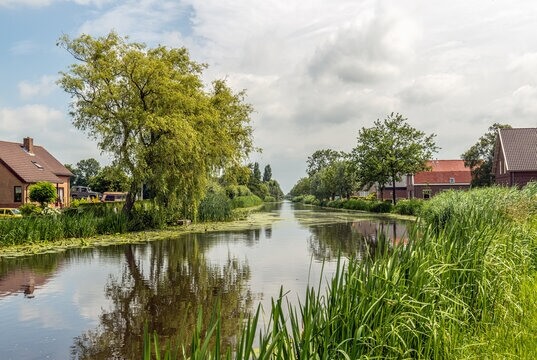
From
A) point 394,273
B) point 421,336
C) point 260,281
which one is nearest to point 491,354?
point 421,336

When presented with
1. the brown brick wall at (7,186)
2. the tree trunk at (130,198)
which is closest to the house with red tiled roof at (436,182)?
the tree trunk at (130,198)

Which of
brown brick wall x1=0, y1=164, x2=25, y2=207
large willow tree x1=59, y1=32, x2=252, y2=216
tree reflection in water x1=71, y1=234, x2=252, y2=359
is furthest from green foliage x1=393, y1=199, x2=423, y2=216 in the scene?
brown brick wall x1=0, y1=164, x2=25, y2=207

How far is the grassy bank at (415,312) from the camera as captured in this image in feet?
13.4

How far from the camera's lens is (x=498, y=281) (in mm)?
7086

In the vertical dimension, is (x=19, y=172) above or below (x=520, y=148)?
below

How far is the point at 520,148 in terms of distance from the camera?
131ft

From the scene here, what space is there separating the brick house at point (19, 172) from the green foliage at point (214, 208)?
17468 mm

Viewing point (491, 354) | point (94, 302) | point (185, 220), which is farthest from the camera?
point (185, 220)

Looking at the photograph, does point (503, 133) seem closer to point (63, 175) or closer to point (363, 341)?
point (363, 341)

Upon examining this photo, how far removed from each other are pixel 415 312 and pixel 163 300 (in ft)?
22.1

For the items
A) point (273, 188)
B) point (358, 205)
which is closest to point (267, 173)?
point (273, 188)

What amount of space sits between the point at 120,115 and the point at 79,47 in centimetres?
470

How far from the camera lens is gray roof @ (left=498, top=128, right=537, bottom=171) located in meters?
38.4

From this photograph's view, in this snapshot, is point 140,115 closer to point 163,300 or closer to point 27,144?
point 163,300
